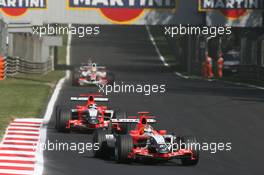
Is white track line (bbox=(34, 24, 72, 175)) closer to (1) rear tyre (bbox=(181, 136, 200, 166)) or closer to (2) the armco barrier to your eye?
(2) the armco barrier

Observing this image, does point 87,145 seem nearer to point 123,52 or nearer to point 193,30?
point 193,30

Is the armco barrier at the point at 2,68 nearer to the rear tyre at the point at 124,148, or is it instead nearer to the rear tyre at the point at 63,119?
the rear tyre at the point at 63,119

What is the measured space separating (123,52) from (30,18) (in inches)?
1136

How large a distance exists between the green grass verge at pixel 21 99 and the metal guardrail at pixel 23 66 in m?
1.52

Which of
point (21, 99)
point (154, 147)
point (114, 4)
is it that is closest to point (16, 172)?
point (154, 147)

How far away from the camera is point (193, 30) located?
204 feet

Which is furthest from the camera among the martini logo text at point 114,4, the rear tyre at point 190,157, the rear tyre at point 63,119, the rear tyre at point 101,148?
the martini logo text at point 114,4

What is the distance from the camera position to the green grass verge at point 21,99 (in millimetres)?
25469

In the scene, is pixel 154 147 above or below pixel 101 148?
above

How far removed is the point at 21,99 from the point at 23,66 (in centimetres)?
1585

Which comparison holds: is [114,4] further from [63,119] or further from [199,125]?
[63,119]

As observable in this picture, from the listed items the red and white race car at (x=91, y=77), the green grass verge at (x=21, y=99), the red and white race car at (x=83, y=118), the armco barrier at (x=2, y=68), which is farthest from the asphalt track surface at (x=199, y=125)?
the armco barrier at (x=2, y=68)

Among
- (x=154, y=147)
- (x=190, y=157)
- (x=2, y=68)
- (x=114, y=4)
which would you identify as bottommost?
(x=190, y=157)

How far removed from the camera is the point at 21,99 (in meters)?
30.4
